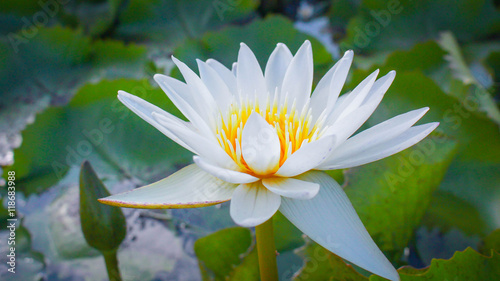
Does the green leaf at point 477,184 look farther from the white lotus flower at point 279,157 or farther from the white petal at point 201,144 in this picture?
the white petal at point 201,144

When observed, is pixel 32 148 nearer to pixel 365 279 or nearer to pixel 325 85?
pixel 325 85

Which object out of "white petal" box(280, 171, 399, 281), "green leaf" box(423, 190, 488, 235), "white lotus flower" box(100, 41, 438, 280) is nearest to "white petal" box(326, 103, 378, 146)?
"white lotus flower" box(100, 41, 438, 280)

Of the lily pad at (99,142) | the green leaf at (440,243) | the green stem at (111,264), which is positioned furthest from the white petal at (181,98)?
the green leaf at (440,243)

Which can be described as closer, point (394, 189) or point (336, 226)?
point (336, 226)

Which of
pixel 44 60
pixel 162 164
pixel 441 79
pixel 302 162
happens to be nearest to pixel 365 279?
pixel 302 162

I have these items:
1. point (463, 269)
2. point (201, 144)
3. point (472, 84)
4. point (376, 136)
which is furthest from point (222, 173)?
point (472, 84)

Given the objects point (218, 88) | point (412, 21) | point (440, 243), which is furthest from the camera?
point (412, 21)

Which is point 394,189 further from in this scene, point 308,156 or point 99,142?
point 99,142
